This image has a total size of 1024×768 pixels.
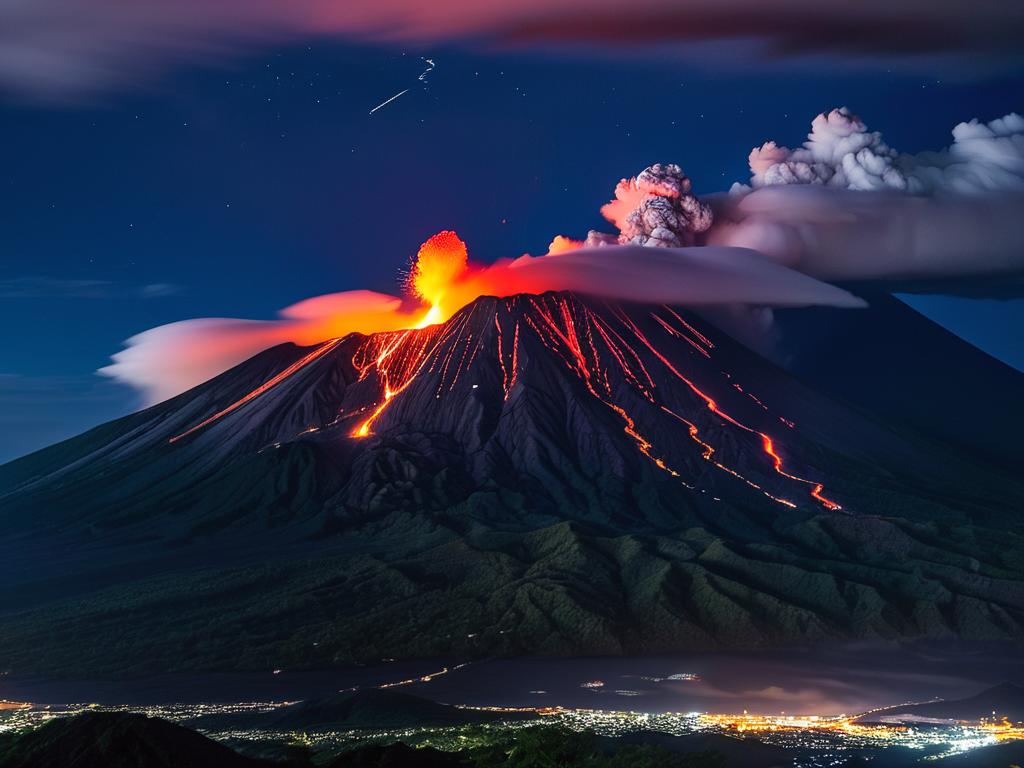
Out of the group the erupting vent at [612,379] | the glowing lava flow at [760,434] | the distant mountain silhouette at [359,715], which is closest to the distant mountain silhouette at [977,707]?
the distant mountain silhouette at [359,715]

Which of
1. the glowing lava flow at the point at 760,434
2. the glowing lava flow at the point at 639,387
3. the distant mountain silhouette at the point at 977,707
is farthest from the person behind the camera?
the glowing lava flow at the point at 639,387

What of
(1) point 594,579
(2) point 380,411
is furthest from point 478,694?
(2) point 380,411

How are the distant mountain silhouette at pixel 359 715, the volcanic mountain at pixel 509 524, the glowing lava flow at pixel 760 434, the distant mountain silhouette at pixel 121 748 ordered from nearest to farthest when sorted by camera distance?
1. the distant mountain silhouette at pixel 121 748
2. the distant mountain silhouette at pixel 359 715
3. the volcanic mountain at pixel 509 524
4. the glowing lava flow at pixel 760 434

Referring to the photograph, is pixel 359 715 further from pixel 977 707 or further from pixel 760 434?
pixel 760 434

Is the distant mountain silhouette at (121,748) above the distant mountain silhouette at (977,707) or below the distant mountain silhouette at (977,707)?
above

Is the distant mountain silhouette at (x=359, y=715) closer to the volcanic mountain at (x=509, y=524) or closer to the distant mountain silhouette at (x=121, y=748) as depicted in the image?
the volcanic mountain at (x=509, y=524)

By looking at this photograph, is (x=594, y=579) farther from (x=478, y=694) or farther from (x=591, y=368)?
(x=591, y=368)

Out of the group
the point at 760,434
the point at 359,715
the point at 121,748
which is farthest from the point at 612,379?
the point at 121,748

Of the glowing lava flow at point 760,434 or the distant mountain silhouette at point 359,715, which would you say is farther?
the glowing lava flow at point 760,434
